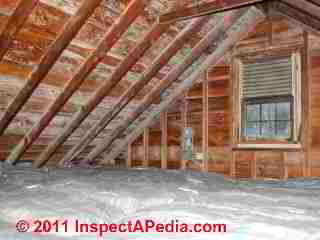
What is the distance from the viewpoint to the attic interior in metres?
1.58

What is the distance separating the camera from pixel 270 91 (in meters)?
3.51

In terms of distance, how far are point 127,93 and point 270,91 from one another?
1656 millimetres

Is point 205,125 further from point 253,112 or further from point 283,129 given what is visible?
point 283,129

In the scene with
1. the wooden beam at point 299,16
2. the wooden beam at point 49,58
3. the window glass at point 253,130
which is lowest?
the window glass at point 253,130

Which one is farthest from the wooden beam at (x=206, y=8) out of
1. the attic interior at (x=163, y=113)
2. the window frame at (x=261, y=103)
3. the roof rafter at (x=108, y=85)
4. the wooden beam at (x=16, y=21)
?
the window frame at (x=261, y=103)

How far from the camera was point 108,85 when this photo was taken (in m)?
2.94

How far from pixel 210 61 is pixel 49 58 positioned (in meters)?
2.04

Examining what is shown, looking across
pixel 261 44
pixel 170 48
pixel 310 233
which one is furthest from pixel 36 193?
pixel 261 44

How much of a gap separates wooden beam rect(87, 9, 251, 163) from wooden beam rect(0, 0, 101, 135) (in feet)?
4.41

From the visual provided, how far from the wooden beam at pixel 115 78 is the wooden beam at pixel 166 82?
25.1 inches

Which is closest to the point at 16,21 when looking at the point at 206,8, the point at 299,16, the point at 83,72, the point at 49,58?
the point at 49,58

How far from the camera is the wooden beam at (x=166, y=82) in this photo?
10.4ft

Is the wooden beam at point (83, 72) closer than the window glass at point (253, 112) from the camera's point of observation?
Yes

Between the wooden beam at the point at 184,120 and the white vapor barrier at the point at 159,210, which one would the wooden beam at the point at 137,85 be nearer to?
the wooden beam at the point at 184,120
